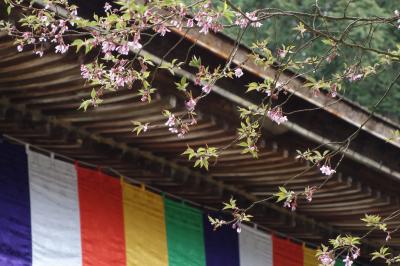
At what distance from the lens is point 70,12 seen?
417 cm

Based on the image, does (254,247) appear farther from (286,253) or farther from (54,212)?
(54,212)

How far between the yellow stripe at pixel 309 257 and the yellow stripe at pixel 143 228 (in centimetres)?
180

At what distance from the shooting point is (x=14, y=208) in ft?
18.6

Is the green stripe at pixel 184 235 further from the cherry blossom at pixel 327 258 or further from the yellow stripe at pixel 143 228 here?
the cherry blossom at pixel 327 258

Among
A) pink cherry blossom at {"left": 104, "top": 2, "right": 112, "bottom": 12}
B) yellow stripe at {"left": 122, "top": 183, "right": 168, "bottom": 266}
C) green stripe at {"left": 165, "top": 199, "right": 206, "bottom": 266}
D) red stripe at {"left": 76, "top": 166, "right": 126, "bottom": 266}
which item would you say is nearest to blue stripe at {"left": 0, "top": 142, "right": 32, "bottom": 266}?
red stripe at {"left": 76, "top": 166, "right": 126, "bottom": 266}

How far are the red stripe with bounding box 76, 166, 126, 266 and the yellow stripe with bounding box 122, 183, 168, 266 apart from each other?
0.08m

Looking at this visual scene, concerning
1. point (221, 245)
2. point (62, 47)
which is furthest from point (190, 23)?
point (221, 245)

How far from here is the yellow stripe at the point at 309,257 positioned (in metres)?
7.96

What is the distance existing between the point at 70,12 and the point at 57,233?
83.6 inches

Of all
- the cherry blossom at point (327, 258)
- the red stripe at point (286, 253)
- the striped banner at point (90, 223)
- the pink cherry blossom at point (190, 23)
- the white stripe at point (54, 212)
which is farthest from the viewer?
the red stripe at point (286, 253)

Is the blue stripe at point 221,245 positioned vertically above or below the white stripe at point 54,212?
above

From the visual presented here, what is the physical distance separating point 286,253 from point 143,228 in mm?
1744

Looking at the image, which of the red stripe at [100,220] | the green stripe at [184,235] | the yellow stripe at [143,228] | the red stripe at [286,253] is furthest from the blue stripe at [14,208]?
the red stripe at [286,253]

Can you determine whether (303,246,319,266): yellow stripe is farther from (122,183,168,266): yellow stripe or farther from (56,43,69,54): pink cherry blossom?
(56,43,69,54): pink cherry blossom
